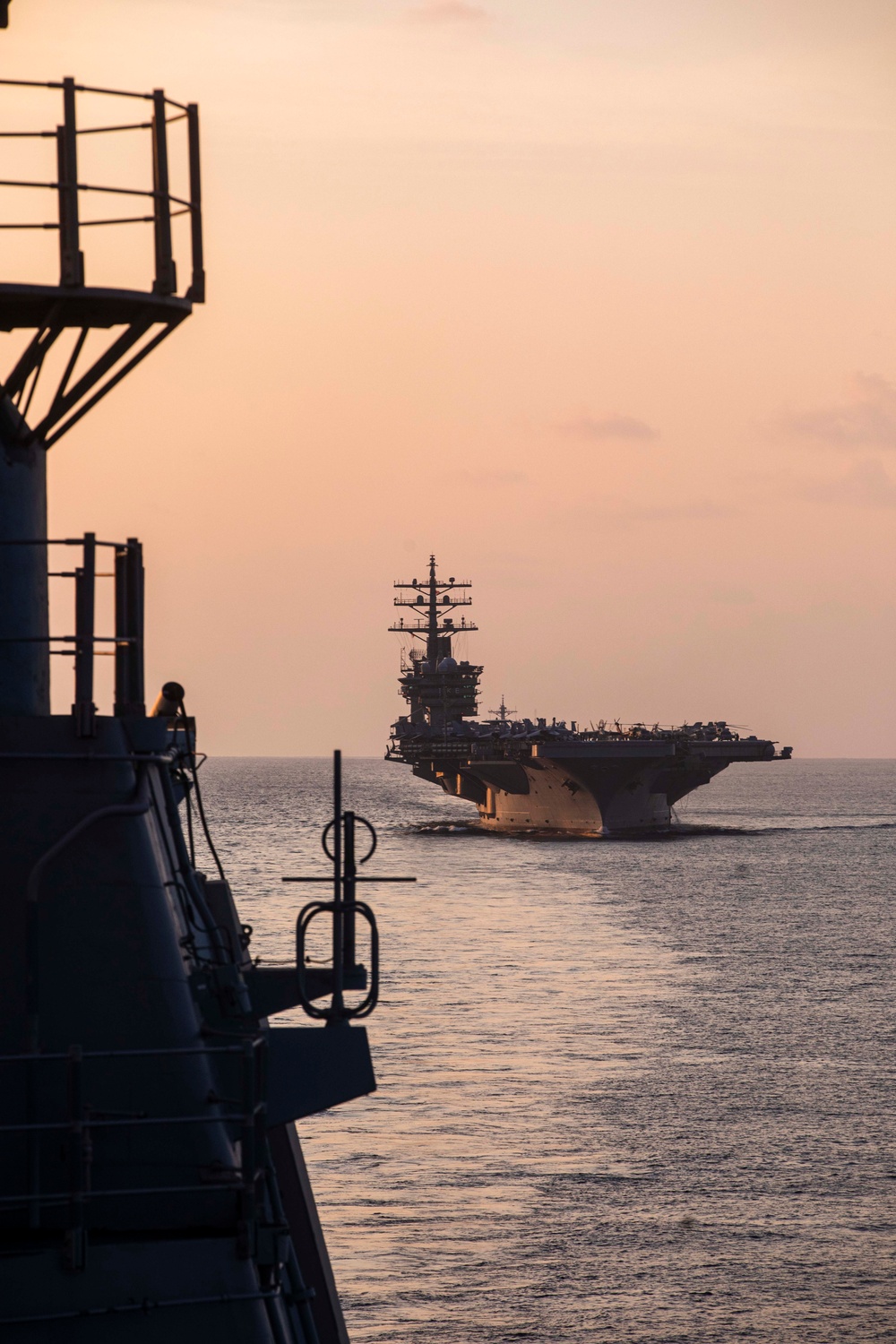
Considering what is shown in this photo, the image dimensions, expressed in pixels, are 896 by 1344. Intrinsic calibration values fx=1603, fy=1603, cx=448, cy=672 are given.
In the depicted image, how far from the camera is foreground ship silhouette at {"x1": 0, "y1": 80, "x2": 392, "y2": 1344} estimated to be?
5672 millimetres

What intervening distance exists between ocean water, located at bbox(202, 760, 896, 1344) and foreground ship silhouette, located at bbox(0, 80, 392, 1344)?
14.1 metres

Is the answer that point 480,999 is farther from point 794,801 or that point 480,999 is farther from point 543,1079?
point 794,801

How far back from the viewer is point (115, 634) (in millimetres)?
6914

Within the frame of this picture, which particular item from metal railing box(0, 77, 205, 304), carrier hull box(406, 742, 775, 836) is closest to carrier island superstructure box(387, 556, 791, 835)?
carrier hull box(406, 742, 775, 836)

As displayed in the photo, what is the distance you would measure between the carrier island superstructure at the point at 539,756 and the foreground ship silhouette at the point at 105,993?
8028cm

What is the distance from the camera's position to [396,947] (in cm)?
5522

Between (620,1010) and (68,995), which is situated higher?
(68,995)

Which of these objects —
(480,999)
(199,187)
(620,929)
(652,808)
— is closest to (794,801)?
(652,808)

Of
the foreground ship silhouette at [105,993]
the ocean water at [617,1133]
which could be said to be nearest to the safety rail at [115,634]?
the foreground ship silhouette at [105,993]

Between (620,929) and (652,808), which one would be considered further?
(652,808)

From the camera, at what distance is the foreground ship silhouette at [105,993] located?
5.67 m

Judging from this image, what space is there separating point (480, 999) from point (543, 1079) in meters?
10.1

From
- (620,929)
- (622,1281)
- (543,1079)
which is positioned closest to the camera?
(622,1281)

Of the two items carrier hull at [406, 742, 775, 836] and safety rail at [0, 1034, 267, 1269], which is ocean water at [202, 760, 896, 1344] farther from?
carrier hull at [406, 742, 775, 836]
